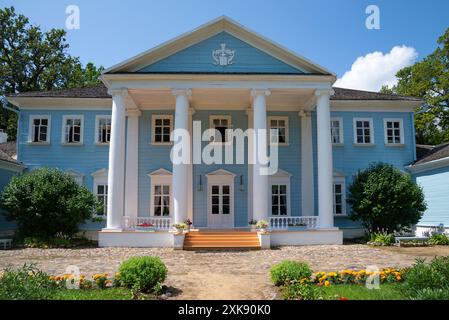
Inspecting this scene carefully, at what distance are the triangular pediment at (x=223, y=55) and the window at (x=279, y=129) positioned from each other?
3.66m

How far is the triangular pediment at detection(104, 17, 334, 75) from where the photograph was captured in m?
17.3

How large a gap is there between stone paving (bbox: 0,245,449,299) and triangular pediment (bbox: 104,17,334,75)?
8159 mm

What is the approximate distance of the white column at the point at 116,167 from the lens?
16.2 m

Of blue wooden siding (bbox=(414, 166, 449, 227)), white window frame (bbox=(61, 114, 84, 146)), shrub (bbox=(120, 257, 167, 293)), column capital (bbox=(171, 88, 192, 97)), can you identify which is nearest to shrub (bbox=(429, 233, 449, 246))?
blue wooden siding (bbox=(414, 166, 449, 227))

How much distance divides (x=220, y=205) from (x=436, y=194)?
1128cm

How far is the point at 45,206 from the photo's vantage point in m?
16.3

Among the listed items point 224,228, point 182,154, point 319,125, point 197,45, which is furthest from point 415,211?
point 197,45

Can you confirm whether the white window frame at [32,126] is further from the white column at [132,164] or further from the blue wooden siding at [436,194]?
the blue wooden siding at [436,194]

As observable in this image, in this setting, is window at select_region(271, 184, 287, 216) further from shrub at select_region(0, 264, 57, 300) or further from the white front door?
shrub at select_region(0, 264, 57, 300)

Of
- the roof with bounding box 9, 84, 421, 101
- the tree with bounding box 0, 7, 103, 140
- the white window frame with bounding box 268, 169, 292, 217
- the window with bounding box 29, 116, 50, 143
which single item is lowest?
the white window frame with bounding box 268, 169, 292, 217

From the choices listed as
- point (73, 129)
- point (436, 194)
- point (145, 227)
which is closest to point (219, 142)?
point (145, 227)

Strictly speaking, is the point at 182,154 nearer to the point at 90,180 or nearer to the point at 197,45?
the point at 197,45

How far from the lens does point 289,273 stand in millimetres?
7543
